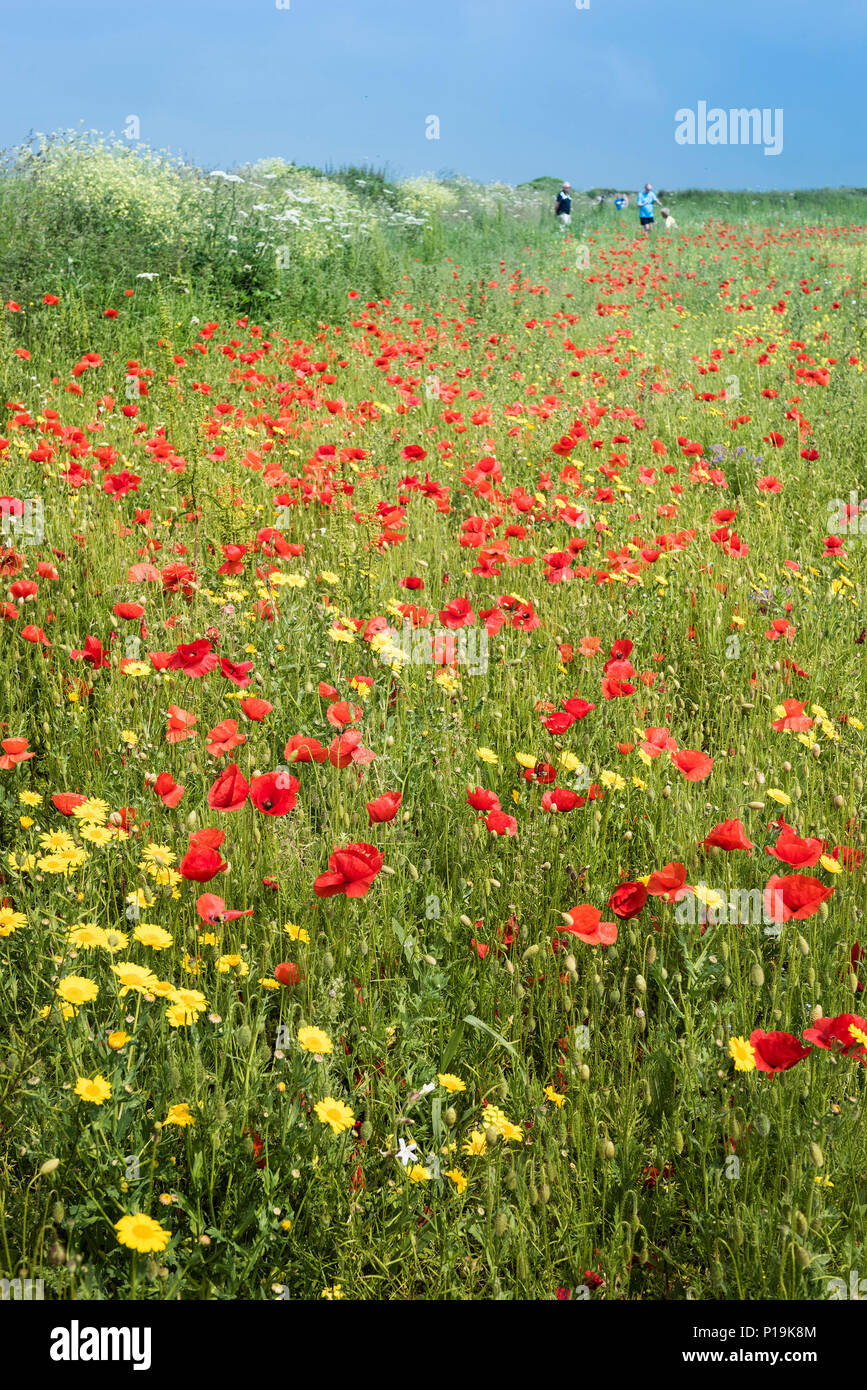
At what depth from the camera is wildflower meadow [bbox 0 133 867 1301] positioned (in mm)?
1494

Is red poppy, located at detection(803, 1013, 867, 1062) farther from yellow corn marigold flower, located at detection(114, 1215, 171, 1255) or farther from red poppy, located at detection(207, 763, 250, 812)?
red poppy, located at detection(207, 763, 250, 812)

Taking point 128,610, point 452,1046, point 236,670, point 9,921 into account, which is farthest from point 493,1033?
point 128,610

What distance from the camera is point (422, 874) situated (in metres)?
2.27

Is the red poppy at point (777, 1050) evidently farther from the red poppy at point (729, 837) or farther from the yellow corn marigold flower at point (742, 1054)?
the red poppy at point (729, 837)

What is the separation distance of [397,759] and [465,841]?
0.34 m

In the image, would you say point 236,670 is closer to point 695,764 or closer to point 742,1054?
point 695,764

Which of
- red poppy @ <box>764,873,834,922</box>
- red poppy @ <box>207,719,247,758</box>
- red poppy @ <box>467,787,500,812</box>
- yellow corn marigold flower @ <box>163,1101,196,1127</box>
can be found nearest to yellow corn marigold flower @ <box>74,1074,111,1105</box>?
yellow corn marigold flower @ <box>163,1101,196,1127</box>

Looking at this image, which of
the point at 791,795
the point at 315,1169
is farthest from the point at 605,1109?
the point at 791,795

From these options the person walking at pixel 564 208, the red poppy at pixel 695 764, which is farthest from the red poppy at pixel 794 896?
the person walking at pixel 564 208

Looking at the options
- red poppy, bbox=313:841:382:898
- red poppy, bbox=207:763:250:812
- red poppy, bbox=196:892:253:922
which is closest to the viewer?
red poppy, bbox=313:841:382:898

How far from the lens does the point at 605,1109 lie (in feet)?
5.68

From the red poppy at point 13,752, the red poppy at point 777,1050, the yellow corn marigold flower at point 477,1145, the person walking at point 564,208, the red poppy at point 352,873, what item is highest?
the person walking at point 564,208

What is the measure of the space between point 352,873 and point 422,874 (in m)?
0.55

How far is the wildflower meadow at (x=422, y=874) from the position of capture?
4.90ft
